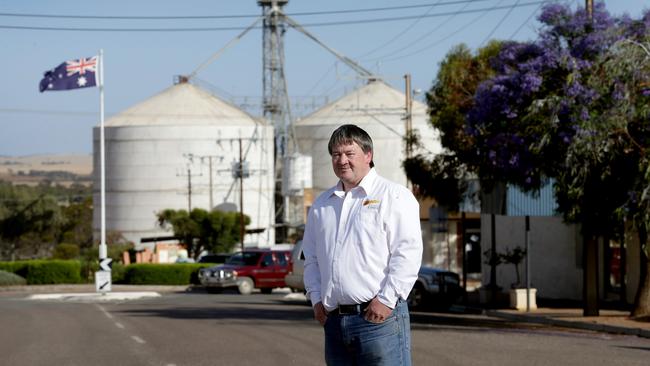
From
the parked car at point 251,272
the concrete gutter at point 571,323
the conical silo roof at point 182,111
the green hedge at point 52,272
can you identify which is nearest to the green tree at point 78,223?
the conical silo roof at point 182,111

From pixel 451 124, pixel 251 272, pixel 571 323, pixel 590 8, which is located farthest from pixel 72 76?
pixel 571 323

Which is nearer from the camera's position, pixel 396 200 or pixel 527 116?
pixel 396 200

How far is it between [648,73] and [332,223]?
15.5m

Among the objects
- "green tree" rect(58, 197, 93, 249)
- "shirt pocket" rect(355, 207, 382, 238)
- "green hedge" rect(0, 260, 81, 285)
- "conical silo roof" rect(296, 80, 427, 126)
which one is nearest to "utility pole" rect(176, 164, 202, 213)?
"conical silo roof" rect(296, 80, 427, 126)

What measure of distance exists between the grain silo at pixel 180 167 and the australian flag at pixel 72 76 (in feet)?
118

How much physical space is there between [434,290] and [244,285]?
1273 cm

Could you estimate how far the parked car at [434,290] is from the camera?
30062 millimetres

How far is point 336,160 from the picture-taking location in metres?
6.37

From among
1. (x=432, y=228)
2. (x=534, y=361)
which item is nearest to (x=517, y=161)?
Result: (x=534, y=361)

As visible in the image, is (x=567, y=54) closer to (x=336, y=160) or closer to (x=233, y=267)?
(x=336, y=160)

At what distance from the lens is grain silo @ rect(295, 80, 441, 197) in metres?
78.8

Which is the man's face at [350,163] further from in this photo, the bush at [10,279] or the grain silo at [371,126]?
the grain silo at [371,126]

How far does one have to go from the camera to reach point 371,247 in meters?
6.14

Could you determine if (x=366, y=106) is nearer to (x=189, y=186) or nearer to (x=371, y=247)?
(x=189, y=186)
